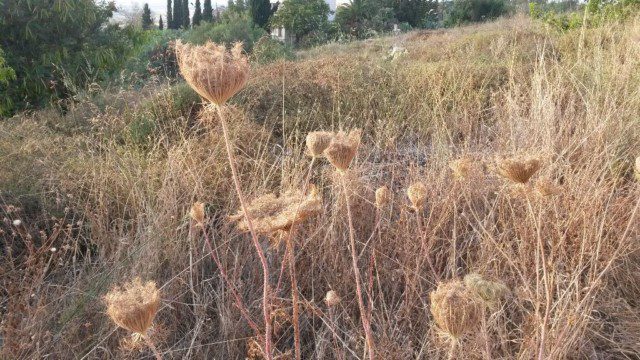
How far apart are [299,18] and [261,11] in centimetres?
216

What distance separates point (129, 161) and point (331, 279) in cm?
165

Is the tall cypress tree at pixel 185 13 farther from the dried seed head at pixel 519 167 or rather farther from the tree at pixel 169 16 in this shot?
the dried seed head at pixel 519 167

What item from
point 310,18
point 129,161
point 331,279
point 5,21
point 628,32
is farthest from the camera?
point 310,18

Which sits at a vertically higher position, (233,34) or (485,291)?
(233,34)

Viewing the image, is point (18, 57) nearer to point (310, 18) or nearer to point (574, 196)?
point (574, 196)

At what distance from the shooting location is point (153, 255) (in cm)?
217

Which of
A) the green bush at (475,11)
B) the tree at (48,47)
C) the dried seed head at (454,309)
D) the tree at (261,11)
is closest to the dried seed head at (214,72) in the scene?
the dried seed head at (454,309)

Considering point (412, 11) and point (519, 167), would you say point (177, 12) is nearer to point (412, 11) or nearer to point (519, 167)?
point (412, 11)

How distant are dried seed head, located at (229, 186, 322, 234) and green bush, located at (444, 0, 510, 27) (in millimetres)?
17841

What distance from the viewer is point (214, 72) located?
108cm

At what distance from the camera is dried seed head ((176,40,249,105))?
3.56 ft

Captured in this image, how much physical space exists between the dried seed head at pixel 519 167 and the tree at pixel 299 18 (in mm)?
17709

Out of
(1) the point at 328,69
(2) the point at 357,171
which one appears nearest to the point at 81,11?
(1) the point at 328,69

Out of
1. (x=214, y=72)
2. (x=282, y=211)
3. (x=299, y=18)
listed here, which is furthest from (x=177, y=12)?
(x=214, y=72)
